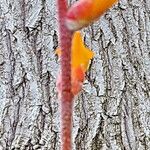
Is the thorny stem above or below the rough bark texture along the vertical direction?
below

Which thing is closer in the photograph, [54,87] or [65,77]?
[65,77]

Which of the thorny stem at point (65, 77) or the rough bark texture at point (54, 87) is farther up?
the rough bark texture at point (54, 87)

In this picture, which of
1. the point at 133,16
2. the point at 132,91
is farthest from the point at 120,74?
the point at 133,16

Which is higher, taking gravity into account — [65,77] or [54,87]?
[54,87]

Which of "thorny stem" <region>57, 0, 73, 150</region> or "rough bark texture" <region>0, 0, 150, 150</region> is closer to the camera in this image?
"thorny stem" <region>57, 0, 73, 150</region>

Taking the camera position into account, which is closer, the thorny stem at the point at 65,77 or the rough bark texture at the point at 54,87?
the thorny stem at the point at 65,77
